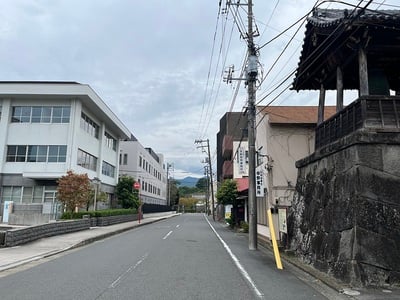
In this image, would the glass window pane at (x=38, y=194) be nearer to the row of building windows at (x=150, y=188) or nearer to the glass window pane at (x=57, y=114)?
the glass window pane at (x=57, y=114)

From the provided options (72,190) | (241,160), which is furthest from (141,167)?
(72,190)

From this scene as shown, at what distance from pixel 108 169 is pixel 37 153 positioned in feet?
40.2

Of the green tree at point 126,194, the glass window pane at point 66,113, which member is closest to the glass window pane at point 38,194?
the glass window pane at point 66,113

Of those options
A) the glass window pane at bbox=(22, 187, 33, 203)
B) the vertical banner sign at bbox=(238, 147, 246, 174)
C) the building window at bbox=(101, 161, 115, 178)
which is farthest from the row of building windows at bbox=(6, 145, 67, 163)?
the vertical banner sign at bbox=(238, 147, 246, 174)

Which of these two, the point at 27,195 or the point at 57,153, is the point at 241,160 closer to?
the point at 57,153

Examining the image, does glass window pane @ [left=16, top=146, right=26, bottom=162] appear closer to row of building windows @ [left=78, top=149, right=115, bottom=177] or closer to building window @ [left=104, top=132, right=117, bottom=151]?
row of building windows @ [left=78, top=149, right=115, bottom=177]

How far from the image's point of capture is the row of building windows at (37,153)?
1342 inches

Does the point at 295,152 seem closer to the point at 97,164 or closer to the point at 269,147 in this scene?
the point at 269,147

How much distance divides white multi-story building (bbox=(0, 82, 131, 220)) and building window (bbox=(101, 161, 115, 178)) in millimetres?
7354

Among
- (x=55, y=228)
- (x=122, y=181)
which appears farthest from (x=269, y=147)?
(x=122, y=181)

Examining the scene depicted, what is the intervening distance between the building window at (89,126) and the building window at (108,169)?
3.94 meters

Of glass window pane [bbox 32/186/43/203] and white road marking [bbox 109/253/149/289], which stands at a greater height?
glass window pane [bbox 32/186/43/203]

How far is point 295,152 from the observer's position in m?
18.7

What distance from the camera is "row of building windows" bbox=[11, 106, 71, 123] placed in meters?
35.2
